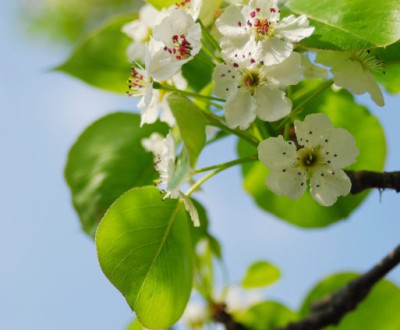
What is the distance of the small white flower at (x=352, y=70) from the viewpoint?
915 mm

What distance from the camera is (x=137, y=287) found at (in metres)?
0.89

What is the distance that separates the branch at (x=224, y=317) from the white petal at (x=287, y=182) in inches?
24.6

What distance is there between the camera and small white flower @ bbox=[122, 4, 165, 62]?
1.14m

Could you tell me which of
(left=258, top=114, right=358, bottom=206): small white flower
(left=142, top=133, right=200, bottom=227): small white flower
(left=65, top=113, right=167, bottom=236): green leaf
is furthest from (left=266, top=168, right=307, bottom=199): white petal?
(left=65, top=113, right=167, bottom=236): green leaf

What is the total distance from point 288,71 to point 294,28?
60 mm

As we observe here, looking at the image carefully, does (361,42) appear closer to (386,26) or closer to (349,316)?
Answer: (386,26)

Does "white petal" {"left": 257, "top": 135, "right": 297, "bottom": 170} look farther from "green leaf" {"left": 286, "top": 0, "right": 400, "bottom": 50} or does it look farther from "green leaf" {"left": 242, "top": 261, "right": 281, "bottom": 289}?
"green leaf" {"left": 242, "top": 261, "right": 281, "bottom": 289}

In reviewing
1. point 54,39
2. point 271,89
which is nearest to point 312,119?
point 271,89

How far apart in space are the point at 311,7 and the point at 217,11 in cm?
16

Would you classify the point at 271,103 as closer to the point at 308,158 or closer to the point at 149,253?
the point at 308,158

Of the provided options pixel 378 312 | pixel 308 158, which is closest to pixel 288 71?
pixel 308 158

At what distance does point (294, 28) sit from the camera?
0.85 meters

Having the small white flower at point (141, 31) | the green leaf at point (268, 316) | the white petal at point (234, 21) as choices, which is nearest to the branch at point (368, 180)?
the white petal at point (234, 21)

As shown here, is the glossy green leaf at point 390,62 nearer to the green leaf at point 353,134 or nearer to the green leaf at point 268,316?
the green leaf at point 353,134
